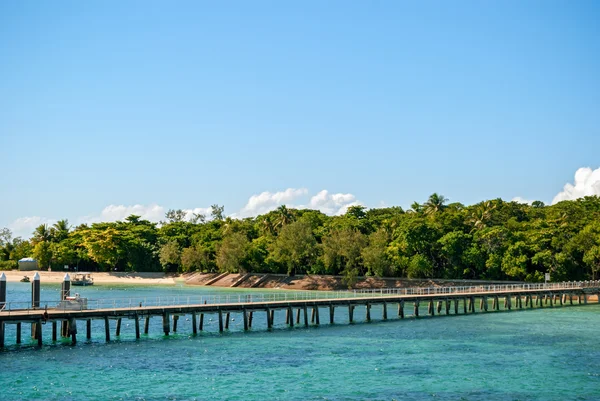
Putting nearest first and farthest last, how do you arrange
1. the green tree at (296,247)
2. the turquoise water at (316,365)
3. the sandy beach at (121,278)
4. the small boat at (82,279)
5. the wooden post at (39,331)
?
the turquoise water at (316,365) < the wooden post at (39,331) < the green tree at (296,247) < the small boat at (82,279) < the sandy beach at (121,278)

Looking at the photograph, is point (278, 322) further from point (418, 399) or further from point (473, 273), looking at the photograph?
point (473, 273)

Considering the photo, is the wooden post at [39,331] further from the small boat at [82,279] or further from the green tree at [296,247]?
the small boat at [82,279]

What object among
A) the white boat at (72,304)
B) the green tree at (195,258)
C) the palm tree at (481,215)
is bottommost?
the white boat at (72,304)

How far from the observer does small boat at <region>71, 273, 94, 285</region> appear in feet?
488

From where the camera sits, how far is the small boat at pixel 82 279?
149 m

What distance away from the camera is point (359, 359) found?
49656mm

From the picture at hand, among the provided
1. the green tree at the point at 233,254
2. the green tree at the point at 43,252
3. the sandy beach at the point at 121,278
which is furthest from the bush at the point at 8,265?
the green tree at the point at 233,254

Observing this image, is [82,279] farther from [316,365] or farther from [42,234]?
[316,365]

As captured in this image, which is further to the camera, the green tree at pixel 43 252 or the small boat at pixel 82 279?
the green tree at pixel 43 252

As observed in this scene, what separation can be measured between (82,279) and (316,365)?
115 meters

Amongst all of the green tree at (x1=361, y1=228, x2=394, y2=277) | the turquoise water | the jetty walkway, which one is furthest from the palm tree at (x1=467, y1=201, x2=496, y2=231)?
the turquoise water

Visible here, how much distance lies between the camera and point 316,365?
47.2 metres

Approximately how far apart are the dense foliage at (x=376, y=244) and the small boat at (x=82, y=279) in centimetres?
799

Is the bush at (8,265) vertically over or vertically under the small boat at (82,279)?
over
